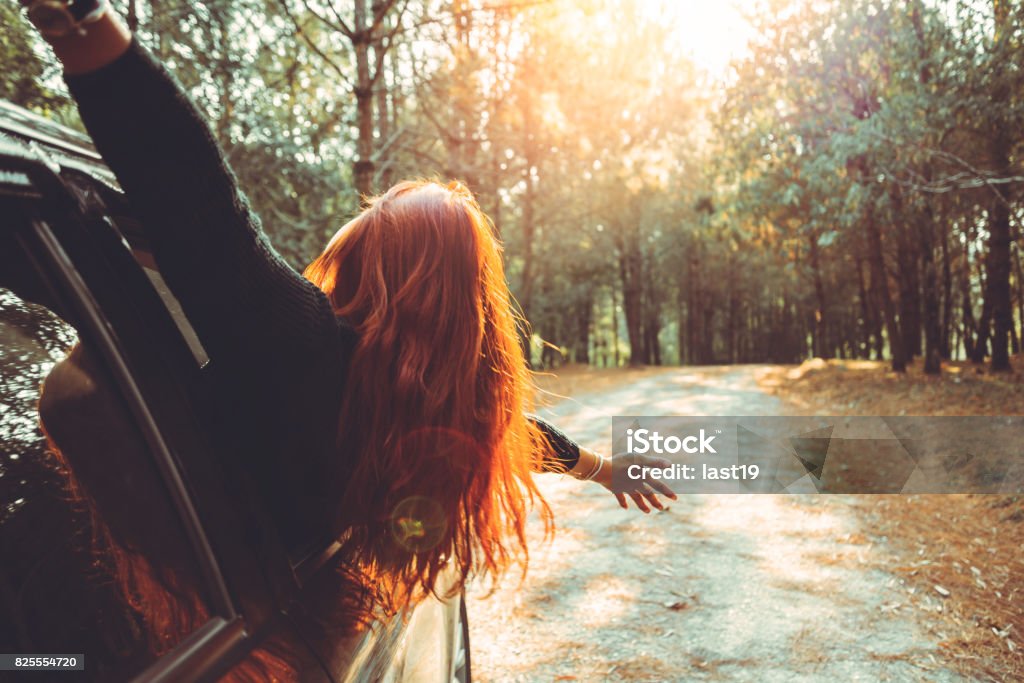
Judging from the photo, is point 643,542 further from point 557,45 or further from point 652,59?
point 652,59

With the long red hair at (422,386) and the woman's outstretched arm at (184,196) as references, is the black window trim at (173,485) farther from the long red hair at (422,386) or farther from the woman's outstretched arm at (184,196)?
the long red hair at (422,386)

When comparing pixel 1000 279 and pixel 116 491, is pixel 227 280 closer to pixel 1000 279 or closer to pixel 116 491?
pixel 116 491

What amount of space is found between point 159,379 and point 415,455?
1.67 feet

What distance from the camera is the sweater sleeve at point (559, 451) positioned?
7.48 feet

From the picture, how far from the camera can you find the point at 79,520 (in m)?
1.01

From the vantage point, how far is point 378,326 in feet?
4.80

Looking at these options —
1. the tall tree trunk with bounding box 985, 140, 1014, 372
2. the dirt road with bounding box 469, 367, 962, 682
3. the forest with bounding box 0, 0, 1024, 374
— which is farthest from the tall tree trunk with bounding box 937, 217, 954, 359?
the dirt road with bounding box 469, 367, 962, 682

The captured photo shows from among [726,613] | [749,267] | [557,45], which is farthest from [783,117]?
[749,267]

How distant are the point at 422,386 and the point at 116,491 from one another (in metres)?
0.58

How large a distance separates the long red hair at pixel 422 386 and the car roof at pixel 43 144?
53 cm

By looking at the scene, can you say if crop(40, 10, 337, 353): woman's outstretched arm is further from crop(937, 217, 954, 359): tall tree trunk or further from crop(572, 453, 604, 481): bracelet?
crop(937, 217, 954, 359): tall tree trunk

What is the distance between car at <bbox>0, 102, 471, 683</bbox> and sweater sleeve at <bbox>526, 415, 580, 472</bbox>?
933 millimetres

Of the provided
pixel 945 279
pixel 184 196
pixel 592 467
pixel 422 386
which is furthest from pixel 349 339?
pixel 945 279

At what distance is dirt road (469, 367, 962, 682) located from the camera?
3676 millimetres
